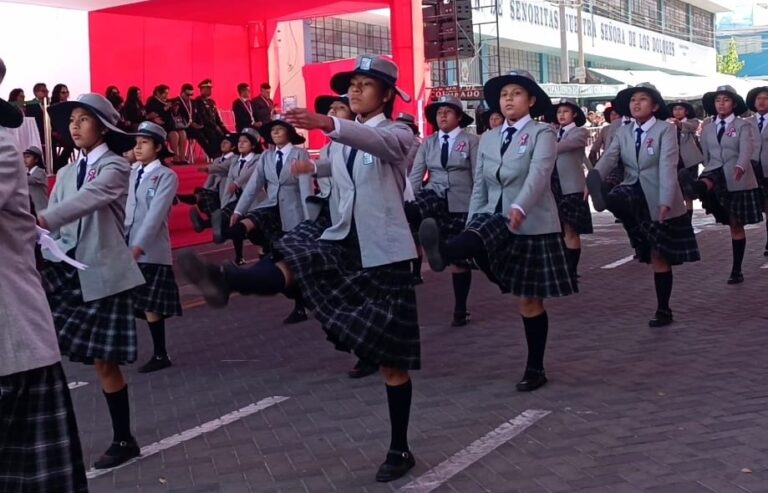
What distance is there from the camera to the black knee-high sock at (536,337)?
21.8ft

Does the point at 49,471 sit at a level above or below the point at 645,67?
below

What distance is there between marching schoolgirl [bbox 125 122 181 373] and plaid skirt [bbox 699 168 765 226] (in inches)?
223

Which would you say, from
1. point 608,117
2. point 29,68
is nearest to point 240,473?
point 608,117

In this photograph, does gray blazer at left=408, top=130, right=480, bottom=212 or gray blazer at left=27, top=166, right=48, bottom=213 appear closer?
gray blazer at left=408, top=130, right=480, bottom=212

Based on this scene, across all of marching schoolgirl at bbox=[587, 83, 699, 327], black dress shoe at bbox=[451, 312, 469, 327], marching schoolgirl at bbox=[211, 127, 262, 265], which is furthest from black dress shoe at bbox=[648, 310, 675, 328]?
marching schoolgirl at bbox=[211, 127, 262, 265]

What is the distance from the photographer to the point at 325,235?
16.4 ft

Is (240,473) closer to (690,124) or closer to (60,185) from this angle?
(60,185)

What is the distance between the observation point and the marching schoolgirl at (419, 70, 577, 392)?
252 inches

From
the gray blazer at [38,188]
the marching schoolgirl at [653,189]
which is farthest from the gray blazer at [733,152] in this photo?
the gray blazer at [38,188]

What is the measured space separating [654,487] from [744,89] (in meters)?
43.1

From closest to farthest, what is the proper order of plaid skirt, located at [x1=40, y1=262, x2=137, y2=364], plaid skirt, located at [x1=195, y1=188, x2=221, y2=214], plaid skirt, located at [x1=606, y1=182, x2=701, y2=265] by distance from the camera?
plaid skirt, located at [x1=40, y1=262, x2=137, y2=364] → plaid skirt, located at [x1=606, y1=182, x2=701, y2=265] → plaid skirt, located at [x1=195, y1=188, x2=221, y2=214]

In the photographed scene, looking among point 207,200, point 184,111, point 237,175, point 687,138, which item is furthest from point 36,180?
→ point 184,111

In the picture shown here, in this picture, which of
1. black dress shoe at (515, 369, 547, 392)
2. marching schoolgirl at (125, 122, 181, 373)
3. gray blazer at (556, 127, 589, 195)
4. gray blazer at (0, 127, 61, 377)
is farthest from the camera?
gray blazer at (556, 127, 589, 195)

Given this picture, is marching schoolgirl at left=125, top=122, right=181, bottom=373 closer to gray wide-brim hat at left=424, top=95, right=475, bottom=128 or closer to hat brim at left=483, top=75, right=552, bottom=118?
hat brim at left=483, top=75, right=552, bottom=118
